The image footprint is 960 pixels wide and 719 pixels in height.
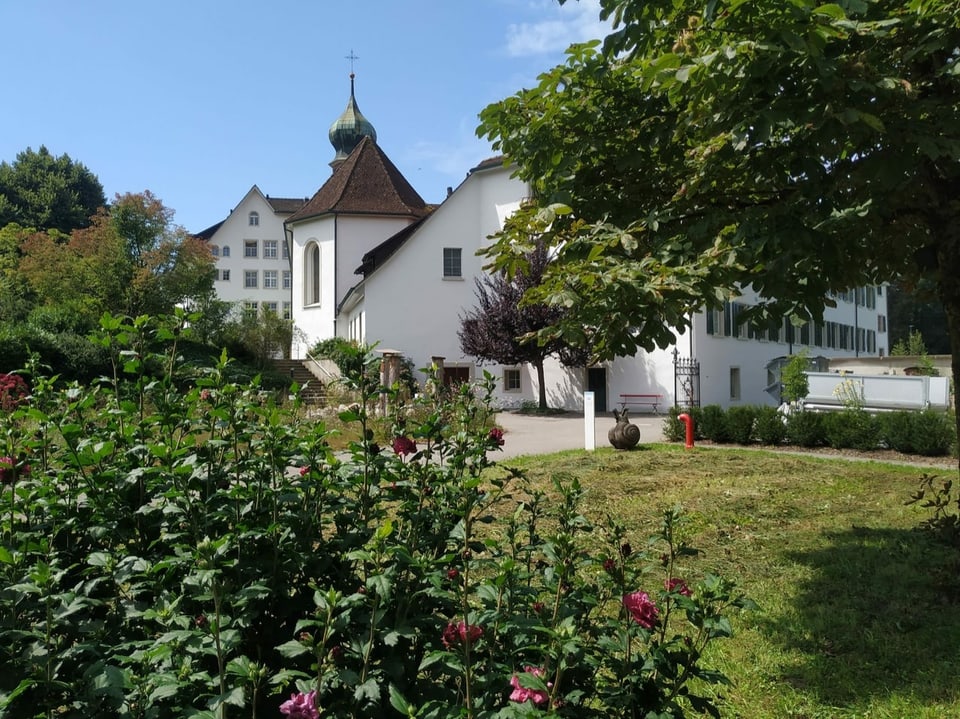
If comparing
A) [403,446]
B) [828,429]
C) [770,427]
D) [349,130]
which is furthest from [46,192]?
[403,446]

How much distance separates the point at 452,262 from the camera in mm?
32031

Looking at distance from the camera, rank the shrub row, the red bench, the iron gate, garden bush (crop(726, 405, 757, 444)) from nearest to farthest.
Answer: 1. the shrub row
2. garden bush (crop(726, 405, 757, 444))
3. the iron gate
4. the red bench

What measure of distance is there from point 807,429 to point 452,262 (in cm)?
2014

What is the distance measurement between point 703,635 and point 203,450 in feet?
6.05

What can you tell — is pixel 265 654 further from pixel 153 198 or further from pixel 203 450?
pixel 153 198

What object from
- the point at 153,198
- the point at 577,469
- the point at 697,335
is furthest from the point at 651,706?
the point at 153,198

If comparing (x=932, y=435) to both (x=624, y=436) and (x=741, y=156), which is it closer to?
(x=624, y=436)

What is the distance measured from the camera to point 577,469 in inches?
439

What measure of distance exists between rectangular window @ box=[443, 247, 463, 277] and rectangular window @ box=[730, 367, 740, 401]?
→ 12493 millimetres

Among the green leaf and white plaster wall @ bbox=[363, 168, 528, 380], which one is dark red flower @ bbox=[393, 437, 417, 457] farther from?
white plaster wall @ bbox=[363, 168, 528, 380]

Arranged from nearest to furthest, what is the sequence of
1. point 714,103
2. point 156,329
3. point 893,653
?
point 156,329 < point 714,103 < point 893,653

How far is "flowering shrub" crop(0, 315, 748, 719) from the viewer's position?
6.13ft

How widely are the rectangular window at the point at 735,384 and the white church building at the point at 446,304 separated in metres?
0.06

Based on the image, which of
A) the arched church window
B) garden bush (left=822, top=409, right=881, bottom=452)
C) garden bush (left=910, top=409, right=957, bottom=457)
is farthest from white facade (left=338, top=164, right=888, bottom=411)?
garden bush (left=910, top=409, right=957, bottom=457)
